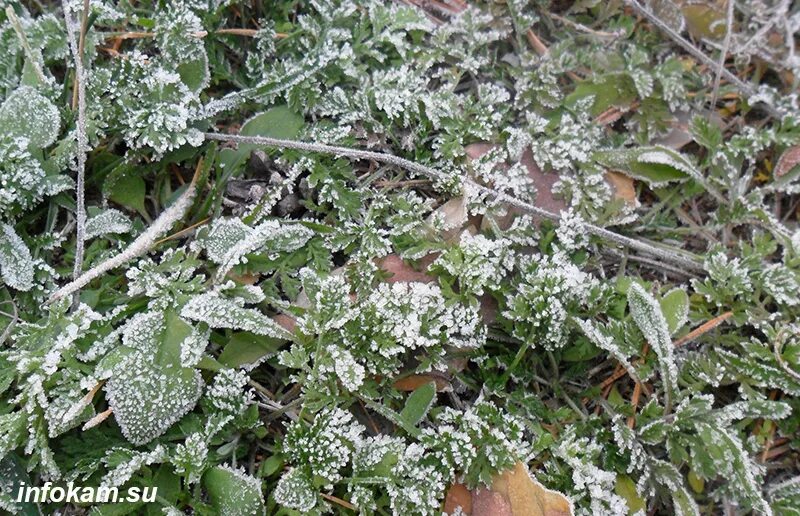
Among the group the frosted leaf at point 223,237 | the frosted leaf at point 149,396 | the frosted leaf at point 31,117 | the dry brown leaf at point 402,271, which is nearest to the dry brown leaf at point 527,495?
the dry brown leaf at point 402,271

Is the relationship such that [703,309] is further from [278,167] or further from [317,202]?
[278,167]

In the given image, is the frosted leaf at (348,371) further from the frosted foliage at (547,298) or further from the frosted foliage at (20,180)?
the frosted foliage at (20,180)

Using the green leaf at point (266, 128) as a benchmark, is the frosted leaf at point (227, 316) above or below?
below

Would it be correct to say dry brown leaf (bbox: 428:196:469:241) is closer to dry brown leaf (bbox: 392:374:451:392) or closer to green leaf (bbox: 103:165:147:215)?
dry brown leaf (bbox: 392:374:451:392)

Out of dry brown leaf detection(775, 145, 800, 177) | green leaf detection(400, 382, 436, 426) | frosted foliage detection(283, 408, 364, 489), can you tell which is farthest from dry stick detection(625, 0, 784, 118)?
frosted foliage detection(283, 408, 364, 489)

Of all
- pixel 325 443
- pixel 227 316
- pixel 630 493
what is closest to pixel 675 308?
pixel 630 493

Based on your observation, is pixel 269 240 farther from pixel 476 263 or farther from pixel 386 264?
pixel 476 263
